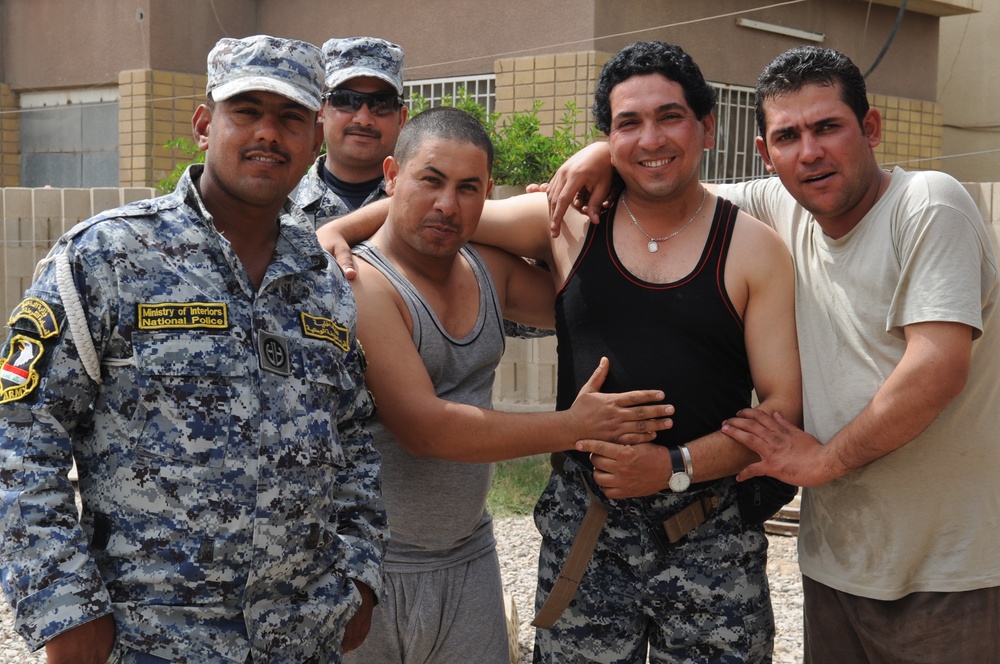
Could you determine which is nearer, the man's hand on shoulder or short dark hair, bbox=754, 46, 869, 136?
the man's hand on shoulder

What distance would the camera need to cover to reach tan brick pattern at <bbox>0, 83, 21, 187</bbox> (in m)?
15.3

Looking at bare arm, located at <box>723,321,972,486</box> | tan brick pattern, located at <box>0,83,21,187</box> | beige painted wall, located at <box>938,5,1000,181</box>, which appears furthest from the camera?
tan brick pattern, located at <box>0,83,21,187</box>

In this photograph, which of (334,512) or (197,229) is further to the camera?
(334,512)

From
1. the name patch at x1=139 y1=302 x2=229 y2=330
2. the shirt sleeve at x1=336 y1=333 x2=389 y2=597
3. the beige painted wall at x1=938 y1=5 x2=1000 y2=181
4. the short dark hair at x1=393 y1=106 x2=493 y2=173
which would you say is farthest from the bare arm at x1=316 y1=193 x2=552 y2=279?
the beige painted wall at x1=938 y1=5 x2=1000 y2=181

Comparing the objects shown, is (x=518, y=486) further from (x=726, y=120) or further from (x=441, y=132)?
(x=726, y=120)

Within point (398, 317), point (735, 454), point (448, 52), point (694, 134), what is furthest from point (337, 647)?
point (448, 52)

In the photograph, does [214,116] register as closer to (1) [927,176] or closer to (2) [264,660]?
(2) [264,660]

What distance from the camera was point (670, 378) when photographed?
2943 mm

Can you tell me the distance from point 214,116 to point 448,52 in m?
9.44

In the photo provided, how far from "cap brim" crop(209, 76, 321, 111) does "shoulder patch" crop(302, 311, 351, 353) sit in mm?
487

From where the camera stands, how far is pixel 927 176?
111 inches

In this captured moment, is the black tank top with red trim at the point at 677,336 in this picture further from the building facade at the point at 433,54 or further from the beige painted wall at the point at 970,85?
the beige painted wall at the point at 970,85

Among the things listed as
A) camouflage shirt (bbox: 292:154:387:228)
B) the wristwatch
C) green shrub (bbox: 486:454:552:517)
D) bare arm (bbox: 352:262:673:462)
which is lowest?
green shrub (bbox: 486:454:552:517)

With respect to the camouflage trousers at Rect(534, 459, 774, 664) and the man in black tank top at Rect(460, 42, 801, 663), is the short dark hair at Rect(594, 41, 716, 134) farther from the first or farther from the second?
the camouflage trousers at Rect(534, 459, 774, 664)
